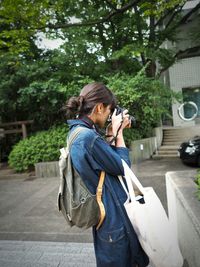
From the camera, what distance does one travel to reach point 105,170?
1.47 metres

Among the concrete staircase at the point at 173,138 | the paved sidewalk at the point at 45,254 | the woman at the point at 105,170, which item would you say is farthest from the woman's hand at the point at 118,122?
the concrete staircase at the point at 173,138

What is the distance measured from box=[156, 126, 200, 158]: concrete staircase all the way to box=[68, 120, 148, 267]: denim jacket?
9.41 m

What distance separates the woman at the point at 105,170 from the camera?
1443 millimetres

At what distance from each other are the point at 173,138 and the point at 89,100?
11.2 meters

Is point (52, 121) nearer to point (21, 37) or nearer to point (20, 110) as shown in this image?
point (20, 110)

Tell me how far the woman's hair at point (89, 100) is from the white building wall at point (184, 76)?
47.1ft

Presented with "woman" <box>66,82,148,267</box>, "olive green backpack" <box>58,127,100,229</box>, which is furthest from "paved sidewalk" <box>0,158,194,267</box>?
"olive green backpack" <box>58,127,100,229</box>

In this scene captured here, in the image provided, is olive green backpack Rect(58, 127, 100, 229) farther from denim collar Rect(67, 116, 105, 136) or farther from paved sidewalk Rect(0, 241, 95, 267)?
paved sidewalk Rect(0, 241, 95, 267)

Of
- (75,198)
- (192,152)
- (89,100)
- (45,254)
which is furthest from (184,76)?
(75,198)

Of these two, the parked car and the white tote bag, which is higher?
the white tote bag

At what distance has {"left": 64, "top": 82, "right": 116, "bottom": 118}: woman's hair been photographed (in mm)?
1541

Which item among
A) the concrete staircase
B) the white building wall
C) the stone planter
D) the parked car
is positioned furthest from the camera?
the white building wall

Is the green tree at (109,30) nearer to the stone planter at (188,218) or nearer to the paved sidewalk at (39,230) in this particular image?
the paved sidewalk at (39,230)

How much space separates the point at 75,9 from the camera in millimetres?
9766
